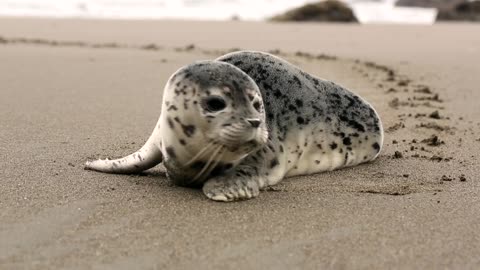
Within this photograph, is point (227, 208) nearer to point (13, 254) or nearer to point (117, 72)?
point (13, 254)

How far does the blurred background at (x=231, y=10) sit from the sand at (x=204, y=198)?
846cm

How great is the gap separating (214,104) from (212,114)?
0.06 m

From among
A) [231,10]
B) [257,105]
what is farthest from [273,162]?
[231,10]

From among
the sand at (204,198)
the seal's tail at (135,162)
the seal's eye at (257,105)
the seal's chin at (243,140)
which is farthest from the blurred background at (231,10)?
the seal's chin at (243,140)

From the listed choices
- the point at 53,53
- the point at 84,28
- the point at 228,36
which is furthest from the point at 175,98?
the point at 84,28

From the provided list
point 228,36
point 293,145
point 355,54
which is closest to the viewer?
point 293,145

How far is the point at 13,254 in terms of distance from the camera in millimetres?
2371

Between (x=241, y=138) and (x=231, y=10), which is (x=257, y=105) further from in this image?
(x=231, y=10)

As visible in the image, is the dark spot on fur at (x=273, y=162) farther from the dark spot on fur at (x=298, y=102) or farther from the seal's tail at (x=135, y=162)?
the seal's tail at (x=135, y=162)

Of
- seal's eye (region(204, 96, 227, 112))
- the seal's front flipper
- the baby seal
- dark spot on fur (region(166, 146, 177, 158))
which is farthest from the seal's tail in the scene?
seal's eye (region(204, 96, 227, 112))

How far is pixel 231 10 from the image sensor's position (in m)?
18.7

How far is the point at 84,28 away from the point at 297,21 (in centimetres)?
536

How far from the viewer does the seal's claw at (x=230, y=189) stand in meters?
3.05

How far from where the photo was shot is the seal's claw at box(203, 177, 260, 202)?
3049mm
